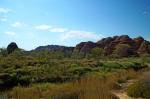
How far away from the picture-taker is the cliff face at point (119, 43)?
106 m

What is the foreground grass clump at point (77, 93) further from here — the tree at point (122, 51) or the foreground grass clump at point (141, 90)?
the tree at point (122, 51)

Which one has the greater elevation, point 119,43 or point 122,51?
point 119,43

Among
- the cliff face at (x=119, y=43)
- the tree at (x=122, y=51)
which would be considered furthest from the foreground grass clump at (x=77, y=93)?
the cliff face at (x=119, y=43)

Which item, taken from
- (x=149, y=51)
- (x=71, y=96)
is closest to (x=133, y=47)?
(x=149, y=51)

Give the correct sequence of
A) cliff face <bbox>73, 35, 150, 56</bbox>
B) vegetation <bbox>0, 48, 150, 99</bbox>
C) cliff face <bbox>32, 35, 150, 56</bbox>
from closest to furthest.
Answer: vegetation <bbox>0, 48, 150, 99</bbox>, cliff face <bbox>32, 35, 150, 56</bbox>, cliff face <bbox>73, 35, 150, 56</bbox>

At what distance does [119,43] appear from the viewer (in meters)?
113

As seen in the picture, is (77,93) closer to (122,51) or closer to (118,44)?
(122,51)

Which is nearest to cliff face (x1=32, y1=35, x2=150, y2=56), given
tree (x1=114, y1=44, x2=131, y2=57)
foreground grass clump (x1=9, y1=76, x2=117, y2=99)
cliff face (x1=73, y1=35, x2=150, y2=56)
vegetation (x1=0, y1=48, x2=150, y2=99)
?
cliff face (x1=73, y1=35, x2=150, y2=56)

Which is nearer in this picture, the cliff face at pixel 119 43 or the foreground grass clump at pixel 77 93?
the foreground grass clump at pixel 77 93

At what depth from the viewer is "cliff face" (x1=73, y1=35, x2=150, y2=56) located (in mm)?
106162

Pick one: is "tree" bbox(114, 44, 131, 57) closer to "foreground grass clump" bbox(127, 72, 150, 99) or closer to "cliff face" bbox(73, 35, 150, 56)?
"cliff face" bbox(73, 35, 150, 56)

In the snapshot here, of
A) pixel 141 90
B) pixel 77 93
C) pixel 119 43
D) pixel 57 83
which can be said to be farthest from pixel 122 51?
pixel 77 93

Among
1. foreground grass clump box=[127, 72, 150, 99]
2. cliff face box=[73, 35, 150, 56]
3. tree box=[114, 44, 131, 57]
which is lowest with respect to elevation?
foreground grass clump box=[127, 72, 150, 99]

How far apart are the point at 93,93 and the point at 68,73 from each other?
1412 centimetres
